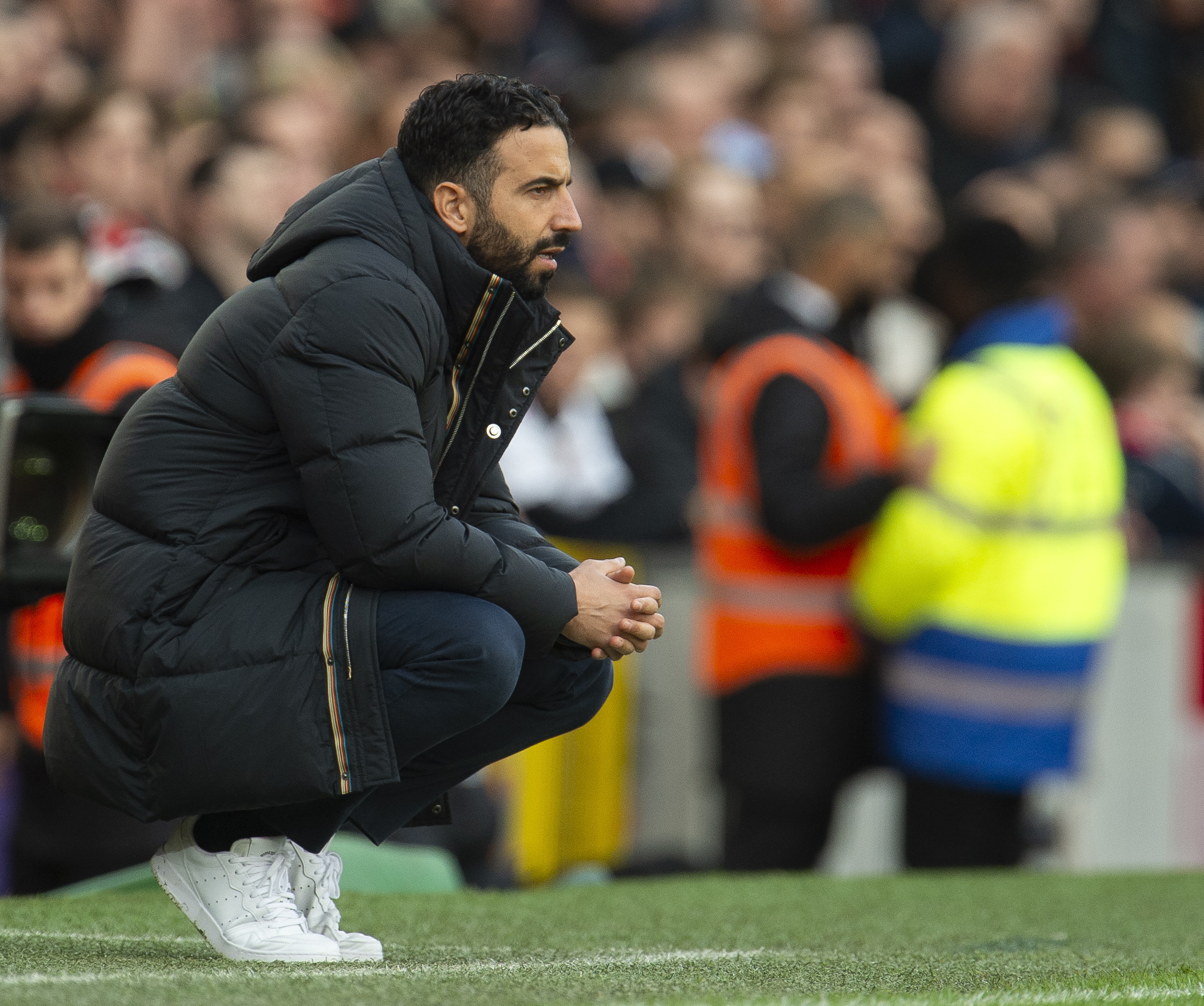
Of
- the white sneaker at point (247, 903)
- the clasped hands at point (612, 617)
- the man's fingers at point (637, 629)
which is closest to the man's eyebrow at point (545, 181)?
the clasped hands at point (612, 617)

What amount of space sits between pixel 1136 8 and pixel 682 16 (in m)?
3.18

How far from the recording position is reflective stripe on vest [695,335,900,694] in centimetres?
647

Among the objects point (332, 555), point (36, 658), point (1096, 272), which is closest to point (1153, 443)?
point (1096, 272)

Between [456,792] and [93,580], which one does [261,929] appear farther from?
[456,792]

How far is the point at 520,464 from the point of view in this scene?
293 inches

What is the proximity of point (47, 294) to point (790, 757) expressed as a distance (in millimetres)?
2685

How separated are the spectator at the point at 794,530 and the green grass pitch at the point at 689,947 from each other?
497mm

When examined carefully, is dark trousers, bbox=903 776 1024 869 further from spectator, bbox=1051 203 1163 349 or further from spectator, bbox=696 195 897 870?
spectator, bbox=1051 203 1163 349

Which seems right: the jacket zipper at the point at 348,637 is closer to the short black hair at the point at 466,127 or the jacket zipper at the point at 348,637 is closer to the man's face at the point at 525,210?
the man's face at the point at 525,210

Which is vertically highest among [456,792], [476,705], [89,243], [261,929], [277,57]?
[277,57]

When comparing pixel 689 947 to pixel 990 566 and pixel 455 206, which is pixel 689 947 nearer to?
pixel 455 206

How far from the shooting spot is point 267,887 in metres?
3.70

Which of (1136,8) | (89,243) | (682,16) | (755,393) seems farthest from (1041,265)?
(1136,8)

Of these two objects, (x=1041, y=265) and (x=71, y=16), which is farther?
(x=71, y=16)
